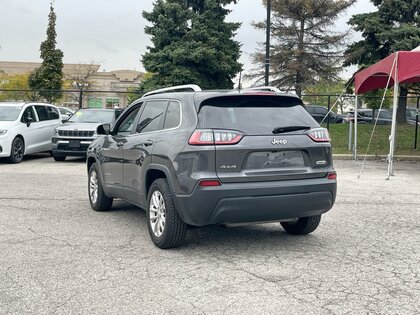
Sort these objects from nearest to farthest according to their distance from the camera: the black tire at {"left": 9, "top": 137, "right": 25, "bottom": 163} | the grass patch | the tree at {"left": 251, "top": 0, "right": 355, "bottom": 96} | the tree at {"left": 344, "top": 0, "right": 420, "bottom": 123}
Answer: the black tire at {"left": 9, "top": 137, "right": 25, "bottom": 163}, the grass patch, the tree at {"left": 344, "top": 0, "right": 420, "bottom": 123}, the tree at {"left": 251, "top": 0, "right": 355, "bottom": 96}

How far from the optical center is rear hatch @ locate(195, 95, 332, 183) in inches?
188

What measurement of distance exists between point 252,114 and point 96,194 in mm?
3261

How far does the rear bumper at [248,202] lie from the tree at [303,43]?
29695 mm

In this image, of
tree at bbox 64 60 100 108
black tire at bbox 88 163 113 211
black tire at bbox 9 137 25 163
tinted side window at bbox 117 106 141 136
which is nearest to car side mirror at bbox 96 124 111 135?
tinted side window at bbox 117 106 141 136

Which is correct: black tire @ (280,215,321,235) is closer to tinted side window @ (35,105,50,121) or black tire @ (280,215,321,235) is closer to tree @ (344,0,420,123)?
tinted side window @ (35,105,50,121)

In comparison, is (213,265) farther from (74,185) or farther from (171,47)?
(171,47)

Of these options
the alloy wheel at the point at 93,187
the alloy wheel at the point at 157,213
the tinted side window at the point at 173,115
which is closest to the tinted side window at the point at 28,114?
the alloy wheel at the point at 93,187

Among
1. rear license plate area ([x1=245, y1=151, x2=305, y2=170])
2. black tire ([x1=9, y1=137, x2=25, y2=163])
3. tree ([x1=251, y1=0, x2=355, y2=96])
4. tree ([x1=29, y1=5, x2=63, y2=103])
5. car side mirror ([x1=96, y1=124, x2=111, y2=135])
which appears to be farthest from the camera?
tree ([x1=29, y1=5, x2=63, y2=103])

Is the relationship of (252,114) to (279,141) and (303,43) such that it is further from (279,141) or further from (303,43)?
(303,43)

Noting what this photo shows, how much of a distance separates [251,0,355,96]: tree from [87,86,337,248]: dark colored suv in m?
29.3

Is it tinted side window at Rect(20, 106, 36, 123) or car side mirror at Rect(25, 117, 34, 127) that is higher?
tinted side window at Rect(20, 106, 36, 123)

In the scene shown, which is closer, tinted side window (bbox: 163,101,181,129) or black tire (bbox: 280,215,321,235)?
tinted side window (bbox: 163,101,181,129)

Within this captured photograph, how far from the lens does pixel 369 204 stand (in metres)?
8.16

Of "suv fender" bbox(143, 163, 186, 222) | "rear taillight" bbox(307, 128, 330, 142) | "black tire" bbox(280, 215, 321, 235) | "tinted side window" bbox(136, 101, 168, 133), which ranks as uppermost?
"tinted side window" bbox(136, 101, 168, 133)
